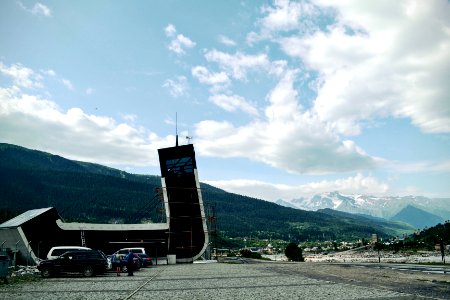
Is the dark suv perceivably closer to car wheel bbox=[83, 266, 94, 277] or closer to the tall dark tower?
car wheel bbox=[83, 266, 94, 277]

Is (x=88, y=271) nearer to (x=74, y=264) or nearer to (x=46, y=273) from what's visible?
(x=74, y=264)

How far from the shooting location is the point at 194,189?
5475cm

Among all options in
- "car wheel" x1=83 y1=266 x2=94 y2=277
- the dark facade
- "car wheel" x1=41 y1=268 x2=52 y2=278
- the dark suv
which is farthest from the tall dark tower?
"car wheel" x1=41 y1=268 x2=52 y2=278

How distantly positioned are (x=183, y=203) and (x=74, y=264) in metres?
29.6

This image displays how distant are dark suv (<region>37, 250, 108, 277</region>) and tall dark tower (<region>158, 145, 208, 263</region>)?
25543 mm

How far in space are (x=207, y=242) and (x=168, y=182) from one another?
1062 cm

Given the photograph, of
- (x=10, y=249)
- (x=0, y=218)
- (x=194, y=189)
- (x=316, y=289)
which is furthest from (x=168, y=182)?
(x=0, y=218)

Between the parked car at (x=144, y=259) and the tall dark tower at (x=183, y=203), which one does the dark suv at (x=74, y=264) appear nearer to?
the parked car at (x=144, y=259)

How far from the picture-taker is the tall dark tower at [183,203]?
52.0 metres

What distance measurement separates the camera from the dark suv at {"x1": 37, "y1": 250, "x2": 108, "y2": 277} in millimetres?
25062

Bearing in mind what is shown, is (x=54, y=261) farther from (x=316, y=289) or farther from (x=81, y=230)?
(x=81, y=230)

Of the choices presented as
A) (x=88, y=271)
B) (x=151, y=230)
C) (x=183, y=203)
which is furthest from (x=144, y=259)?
(x=183, y=203)

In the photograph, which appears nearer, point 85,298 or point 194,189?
point 85,298

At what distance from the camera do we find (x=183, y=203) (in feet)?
179
